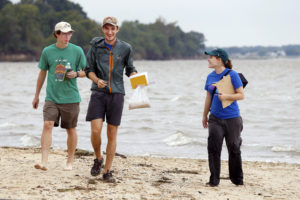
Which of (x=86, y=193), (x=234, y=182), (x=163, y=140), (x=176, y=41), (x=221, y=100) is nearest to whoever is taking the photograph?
(x=86, y=193)

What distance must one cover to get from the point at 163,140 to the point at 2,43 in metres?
98.7

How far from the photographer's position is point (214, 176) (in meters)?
6.08

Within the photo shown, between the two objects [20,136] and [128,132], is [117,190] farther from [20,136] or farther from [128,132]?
[128,132]

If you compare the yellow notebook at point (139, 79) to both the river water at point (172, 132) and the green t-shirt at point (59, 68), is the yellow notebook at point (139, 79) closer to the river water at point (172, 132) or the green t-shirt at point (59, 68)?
the green t-shirt at point (59, 68)

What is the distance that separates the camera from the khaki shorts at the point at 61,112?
5.92 m

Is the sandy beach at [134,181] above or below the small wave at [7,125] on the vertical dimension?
above

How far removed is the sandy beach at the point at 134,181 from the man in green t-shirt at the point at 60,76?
466 millimetres

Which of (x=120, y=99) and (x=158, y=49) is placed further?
(x=158, y=49)

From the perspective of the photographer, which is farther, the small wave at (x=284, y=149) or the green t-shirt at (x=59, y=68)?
the small wave at (x=284, y=149)

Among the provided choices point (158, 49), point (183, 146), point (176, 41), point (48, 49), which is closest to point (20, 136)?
point (183, 146)

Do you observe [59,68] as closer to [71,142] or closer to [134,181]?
[71,142]

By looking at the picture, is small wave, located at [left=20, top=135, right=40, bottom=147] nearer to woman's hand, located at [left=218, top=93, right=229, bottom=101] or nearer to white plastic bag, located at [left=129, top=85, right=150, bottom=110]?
white plastic bag, located at [left=129, top=85, right=150, bottom=110]

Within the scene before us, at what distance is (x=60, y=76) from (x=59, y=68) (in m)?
0.10

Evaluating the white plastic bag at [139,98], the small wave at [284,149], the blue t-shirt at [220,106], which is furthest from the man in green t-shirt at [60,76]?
the small wave at [284,149]
